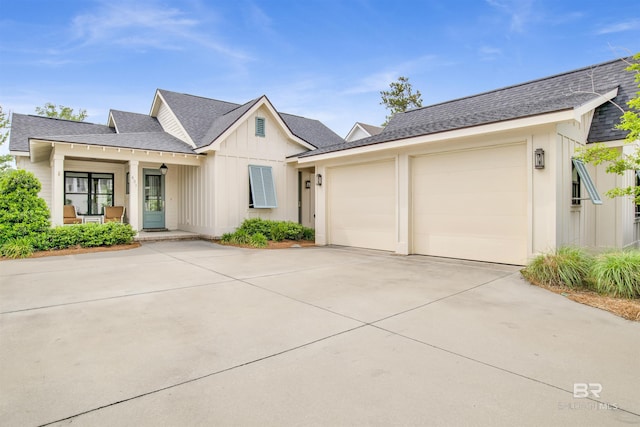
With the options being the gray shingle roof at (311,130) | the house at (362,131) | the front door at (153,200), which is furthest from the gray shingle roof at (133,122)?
the house at (362,131)

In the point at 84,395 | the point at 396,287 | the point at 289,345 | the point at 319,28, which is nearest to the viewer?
the point at 84,395

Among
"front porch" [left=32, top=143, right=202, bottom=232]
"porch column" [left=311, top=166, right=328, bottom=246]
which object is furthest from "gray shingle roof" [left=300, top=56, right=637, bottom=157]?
"front porch" [left=32, top=143, right=202, bottom=232]

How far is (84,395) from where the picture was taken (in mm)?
2303

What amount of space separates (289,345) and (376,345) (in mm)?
825

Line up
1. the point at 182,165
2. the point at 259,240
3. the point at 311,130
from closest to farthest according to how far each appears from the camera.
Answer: the point at 259,240, the point at 182,165, the point at 311,130

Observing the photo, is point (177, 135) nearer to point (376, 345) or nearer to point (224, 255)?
point (224, 255)

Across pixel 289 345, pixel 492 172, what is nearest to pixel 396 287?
pixel 289 345

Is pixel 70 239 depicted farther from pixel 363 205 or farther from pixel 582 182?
pixel 582 182

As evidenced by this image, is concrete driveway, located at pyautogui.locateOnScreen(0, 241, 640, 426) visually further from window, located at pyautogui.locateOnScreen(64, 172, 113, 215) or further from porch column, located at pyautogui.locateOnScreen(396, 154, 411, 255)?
window, located at pyautogui.locateOnScreen(64, 172, 113, 215)

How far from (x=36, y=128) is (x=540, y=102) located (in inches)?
695

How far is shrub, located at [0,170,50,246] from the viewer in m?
8.45

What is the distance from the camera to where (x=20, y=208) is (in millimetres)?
8656

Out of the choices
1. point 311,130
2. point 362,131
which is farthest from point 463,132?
point 362,131

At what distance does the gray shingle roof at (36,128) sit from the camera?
39.7 feet
